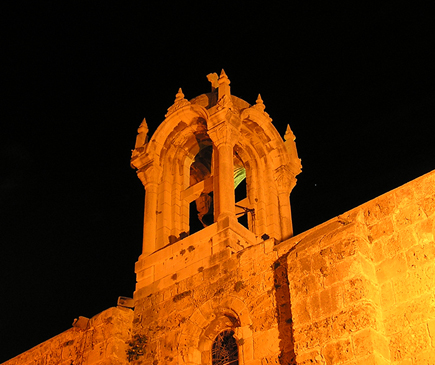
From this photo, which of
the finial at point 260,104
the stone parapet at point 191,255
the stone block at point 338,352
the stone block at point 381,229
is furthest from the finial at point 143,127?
the stone block at point 338,352

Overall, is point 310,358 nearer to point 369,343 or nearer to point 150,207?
point 369,343

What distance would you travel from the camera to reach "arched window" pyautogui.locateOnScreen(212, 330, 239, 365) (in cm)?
1144

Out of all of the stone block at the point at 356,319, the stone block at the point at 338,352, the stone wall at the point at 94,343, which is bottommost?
the stone block at the point at 338,352

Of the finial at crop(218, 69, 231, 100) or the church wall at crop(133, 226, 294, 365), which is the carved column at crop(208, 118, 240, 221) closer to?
the finial at crop(218, 69, 231, 100)

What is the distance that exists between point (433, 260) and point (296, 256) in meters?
2.18

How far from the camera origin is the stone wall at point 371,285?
29.4 feet

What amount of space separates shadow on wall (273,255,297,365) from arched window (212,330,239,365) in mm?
1157

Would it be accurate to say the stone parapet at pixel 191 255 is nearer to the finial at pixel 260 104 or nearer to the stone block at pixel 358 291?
the stone block at pixel 358 291

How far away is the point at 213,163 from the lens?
14.9m

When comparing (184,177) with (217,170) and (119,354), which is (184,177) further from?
(119,354)

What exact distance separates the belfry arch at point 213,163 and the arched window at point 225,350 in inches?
125

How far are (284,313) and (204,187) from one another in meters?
5.07

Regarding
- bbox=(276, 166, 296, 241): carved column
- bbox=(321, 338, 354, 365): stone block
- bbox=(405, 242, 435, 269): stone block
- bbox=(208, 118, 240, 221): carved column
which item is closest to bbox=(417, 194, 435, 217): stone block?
bbox=(405, 242, 435, 269): stone block

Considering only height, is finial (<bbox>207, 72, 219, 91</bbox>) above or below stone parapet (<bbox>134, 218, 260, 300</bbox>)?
above
